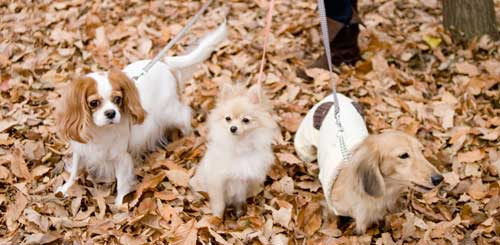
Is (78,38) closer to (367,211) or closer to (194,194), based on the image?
(194,194)

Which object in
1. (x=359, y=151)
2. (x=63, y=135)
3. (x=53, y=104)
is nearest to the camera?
(x=359, y=151)

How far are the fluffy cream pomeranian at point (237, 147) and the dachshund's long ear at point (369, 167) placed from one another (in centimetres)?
62

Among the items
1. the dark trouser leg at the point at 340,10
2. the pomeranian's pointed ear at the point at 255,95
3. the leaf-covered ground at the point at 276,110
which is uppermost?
the dark trouser leg at the point at 340,10

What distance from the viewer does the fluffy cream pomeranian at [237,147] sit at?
3.17 metres

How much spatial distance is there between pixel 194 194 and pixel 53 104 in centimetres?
153

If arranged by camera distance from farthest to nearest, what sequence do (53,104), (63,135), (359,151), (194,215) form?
1. (53,104)
2. (194,215)
3. (63,135)
4. (359,151)

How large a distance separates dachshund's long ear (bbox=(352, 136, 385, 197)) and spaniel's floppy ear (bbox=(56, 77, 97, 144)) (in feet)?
4.99

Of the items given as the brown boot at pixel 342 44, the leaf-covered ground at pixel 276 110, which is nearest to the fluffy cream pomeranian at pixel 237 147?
the leaf-covered ground at pixel 276 110

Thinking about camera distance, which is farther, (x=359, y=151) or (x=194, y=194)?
(x=194, y=194)

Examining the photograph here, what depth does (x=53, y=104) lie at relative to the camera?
4.20m

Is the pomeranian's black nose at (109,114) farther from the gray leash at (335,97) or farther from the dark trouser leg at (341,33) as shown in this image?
the dark trouser leg at (341,33)

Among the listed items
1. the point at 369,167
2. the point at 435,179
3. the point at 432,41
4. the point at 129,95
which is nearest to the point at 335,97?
the point at 369,167

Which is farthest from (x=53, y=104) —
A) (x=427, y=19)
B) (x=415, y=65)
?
(x=427, y=19)

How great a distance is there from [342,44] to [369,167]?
2.23 meters
